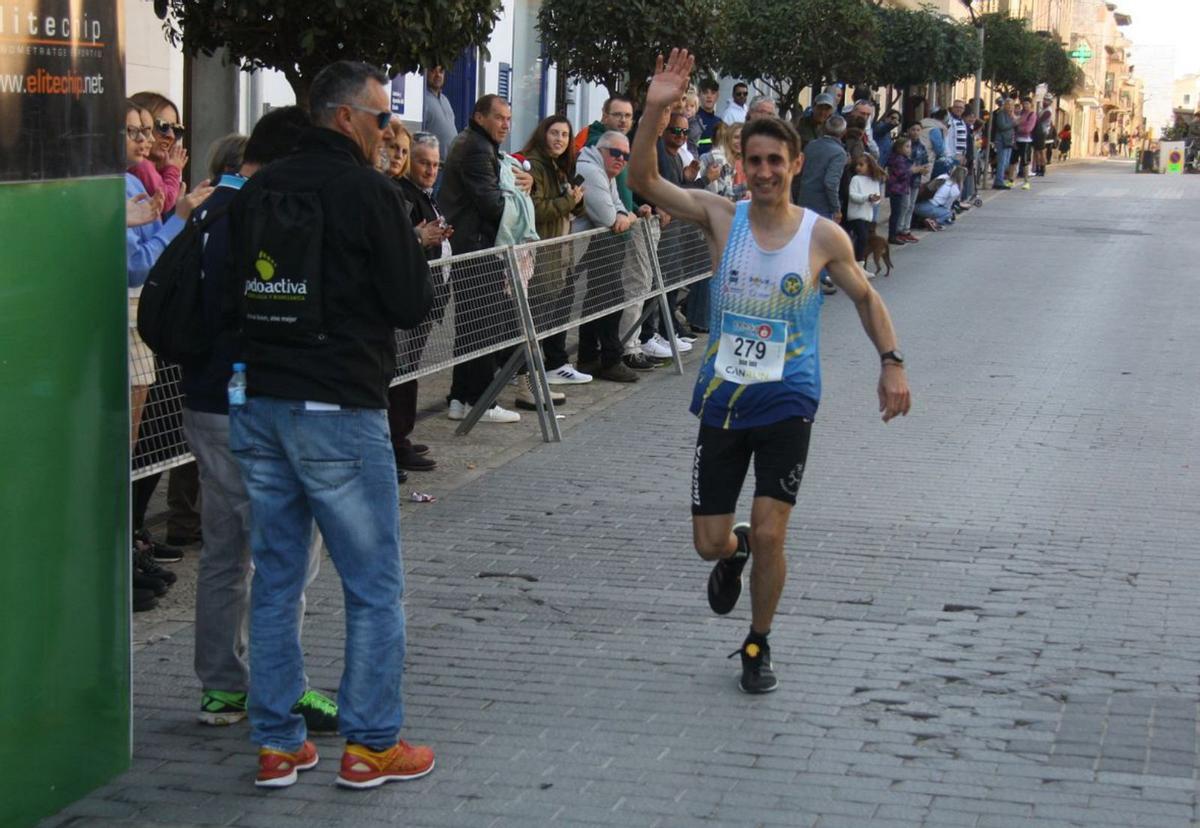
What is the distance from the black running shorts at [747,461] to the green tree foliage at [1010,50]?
4220 centimetres

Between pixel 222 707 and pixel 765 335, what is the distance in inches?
81.6

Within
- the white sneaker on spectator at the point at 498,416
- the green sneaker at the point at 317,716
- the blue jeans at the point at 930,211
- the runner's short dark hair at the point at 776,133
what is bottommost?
the white sneaker on spectator at the point at 498,416

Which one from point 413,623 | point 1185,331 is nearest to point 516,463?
point 413,623

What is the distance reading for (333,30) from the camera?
8617 millimetres

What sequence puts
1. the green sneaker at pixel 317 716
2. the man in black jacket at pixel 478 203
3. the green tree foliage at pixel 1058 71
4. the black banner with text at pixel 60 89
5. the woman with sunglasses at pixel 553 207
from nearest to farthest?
the black banner with text at pixel 60 89 → the green sneaker at pixel 317 716 → the man in black jacket at pixel 478 203 → the woman with sunglasses at pixel 553 207 → the green tree foliage at pixel 1058 71

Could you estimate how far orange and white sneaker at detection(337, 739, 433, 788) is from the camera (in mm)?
4793

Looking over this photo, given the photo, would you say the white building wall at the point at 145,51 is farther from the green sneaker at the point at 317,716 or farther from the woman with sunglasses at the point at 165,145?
the green sneaker at the point at 317,716

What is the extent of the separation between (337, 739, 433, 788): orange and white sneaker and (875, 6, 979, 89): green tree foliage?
29067mm

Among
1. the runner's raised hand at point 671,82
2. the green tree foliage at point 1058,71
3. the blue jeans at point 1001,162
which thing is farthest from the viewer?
the green tree foliage at point 1058,71

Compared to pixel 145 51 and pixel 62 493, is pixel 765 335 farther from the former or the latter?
pixel 145 51

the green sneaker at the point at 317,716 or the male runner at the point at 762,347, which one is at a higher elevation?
the male runner at the point at 762,347

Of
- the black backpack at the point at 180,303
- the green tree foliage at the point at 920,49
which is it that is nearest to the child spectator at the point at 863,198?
the green tree foliage at the point at 920,49

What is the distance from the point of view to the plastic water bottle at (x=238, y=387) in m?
4.65

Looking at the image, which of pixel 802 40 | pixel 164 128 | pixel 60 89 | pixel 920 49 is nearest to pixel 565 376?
pixel 164 128
